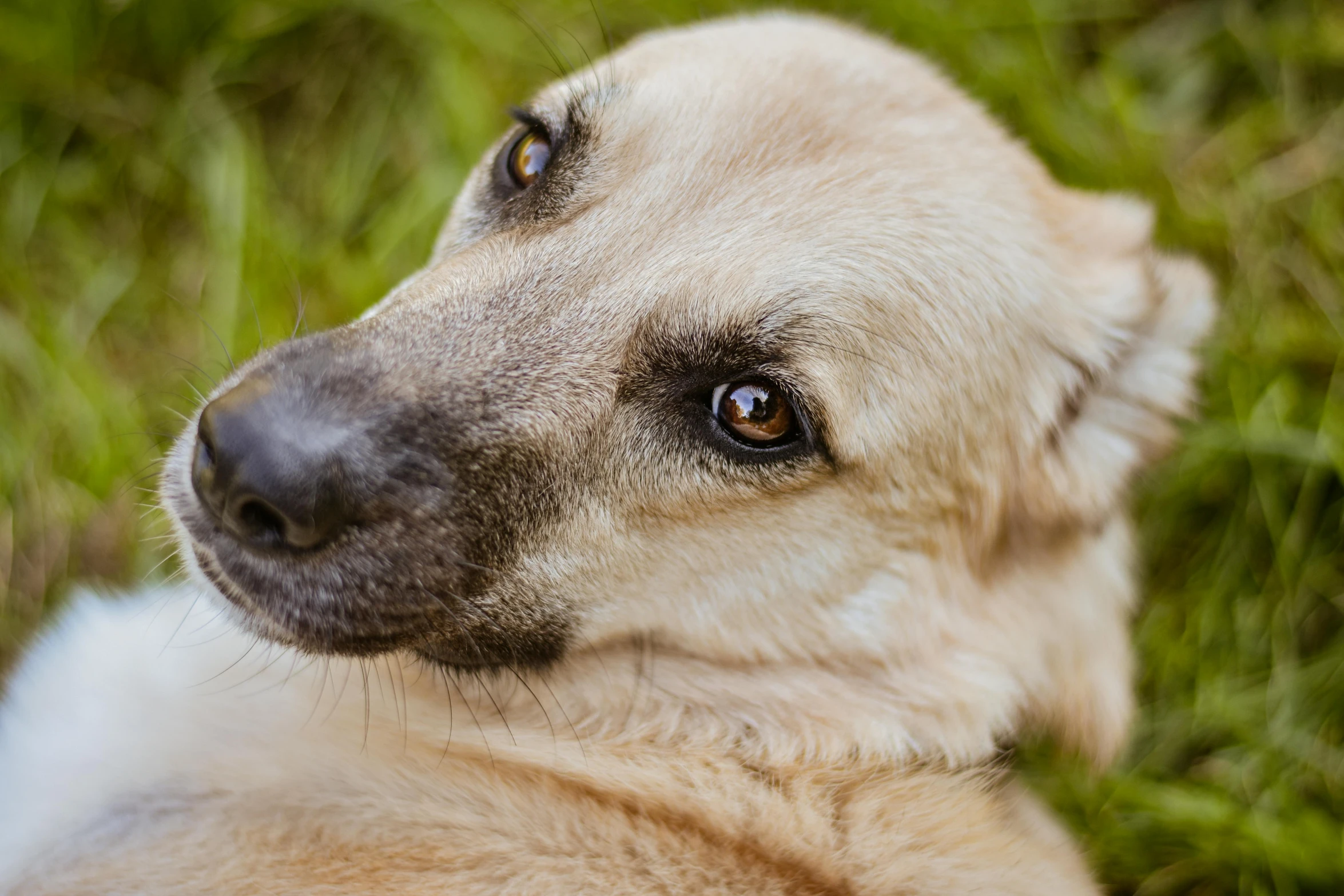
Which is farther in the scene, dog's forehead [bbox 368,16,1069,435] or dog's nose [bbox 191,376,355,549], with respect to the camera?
dog's forehead [bbox 368,16,1069,435]

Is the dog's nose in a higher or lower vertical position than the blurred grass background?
lower

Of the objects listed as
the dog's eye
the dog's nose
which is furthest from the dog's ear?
the dog's nose

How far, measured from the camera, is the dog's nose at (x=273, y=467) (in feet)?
7.12

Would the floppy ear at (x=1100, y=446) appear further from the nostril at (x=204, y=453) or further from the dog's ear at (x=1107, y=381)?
the nostril at (x=204, y=453)

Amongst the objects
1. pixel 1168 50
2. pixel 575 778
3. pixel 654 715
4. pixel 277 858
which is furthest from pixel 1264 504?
pixel 277 858

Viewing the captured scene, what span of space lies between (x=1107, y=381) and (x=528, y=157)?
1.91 meters

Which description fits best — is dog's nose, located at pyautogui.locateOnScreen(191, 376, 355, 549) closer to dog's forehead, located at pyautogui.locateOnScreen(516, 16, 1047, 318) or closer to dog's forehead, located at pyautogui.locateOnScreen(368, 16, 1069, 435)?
dog's forehead, located at pyautogui.locateOnScreen(368, 16, 1069, 435)

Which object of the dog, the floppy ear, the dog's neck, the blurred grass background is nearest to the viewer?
the dog

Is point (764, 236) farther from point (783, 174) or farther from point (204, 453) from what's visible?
point (204, 453)

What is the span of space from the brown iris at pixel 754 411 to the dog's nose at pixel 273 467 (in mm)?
931

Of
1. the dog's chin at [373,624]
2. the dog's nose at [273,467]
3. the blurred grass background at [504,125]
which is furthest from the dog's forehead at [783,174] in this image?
the blurred grass background at [504,125]

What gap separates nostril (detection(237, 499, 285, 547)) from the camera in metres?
2.26

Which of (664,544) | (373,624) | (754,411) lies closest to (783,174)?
(754,411)

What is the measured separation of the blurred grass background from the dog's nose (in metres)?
1.83
